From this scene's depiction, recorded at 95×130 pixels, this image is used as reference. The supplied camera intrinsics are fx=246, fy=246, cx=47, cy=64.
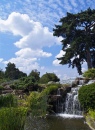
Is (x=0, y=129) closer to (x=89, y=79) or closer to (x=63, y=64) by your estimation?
(x=89, y=79)

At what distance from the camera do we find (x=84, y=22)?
37531 mm

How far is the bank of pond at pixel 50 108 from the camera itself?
7.22 meters

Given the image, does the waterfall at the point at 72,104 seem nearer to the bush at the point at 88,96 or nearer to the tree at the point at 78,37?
the bush at the point at 88,96

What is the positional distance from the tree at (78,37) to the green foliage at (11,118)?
1127 inches

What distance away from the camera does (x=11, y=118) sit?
7066 millimetres

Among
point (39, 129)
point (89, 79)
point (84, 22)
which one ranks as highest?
point (84, 22)

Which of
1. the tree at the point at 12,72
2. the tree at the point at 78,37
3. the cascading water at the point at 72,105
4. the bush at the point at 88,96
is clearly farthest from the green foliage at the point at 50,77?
the tree at the point at 12,72

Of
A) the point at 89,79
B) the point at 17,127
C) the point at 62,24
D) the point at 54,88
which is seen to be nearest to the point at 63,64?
the point at 62,24

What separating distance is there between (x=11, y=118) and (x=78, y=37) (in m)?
29.7

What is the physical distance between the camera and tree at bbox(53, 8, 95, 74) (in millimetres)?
35781

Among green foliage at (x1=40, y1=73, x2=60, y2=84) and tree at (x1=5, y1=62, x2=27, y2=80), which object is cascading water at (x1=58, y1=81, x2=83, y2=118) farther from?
tree at (x1=5, y1=62, x2=27, y2=80)

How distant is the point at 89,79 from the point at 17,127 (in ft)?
68.4

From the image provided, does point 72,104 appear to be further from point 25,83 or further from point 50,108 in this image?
point 25,83

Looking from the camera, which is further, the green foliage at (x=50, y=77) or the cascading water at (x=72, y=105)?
the green foliage at (x=50, y=77)
